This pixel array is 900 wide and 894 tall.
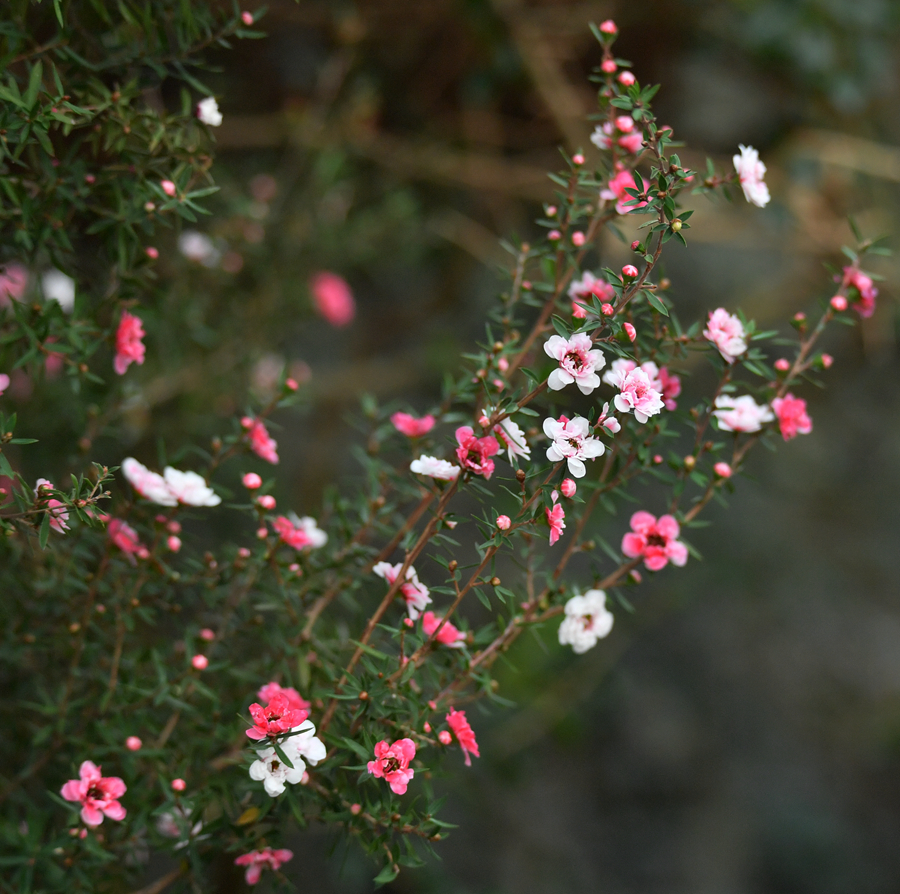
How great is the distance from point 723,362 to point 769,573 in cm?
150

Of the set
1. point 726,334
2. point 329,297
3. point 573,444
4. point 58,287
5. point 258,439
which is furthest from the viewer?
point 329,297

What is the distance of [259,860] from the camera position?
27.9 inches

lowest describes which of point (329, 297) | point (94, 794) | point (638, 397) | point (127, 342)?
point (329, 297)

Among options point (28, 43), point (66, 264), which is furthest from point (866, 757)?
point (28, 43)

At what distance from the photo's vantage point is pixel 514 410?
2.09ft

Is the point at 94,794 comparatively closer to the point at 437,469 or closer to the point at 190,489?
the point at 190,489

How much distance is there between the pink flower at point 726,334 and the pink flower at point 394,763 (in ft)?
1.44

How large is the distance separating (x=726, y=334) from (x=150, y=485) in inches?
22.1

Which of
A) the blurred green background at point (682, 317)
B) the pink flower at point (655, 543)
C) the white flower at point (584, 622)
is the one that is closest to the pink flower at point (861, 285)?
the pink flower at point (655, 543)

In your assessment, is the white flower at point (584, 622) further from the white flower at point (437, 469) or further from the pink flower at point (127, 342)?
the pink flower at point (127, 342)

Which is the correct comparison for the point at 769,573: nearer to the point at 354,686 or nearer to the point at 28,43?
the point at 354,686

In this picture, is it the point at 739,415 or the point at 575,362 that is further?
the point at 739,415

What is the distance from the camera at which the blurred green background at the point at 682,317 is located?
1705 millimetres

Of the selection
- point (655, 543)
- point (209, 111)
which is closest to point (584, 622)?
point (655, 543)
